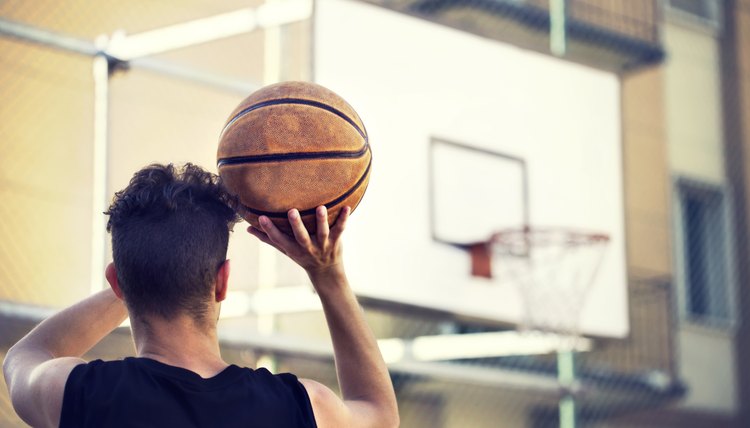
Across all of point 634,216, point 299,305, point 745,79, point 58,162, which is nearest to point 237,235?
point 299,305

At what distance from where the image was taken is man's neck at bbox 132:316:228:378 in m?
1.85

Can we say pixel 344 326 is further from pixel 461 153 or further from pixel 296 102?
pixel 461 153

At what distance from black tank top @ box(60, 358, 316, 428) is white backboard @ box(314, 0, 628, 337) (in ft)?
11.1

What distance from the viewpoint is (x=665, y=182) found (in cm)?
1028

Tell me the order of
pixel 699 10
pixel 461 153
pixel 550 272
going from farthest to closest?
pixel 699 10
pixel 550 272
pixel 461 153

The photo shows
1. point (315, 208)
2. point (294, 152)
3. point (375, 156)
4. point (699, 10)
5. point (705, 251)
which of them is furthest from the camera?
point (699, 10)

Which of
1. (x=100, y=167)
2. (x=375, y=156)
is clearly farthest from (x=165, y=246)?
(x=375, y=156)

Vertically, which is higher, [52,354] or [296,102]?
[296,102]

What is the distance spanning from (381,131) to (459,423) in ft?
11.8

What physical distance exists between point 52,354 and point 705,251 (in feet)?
31.7

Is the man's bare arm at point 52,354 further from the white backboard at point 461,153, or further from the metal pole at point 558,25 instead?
the metal pole at point 558,25

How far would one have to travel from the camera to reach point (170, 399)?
1785 mm

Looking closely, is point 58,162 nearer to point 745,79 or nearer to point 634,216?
point 634,216

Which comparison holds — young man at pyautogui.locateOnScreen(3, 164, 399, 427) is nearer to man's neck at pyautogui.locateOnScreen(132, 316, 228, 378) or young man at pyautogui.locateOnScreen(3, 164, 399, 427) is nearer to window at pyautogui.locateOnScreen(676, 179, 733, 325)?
man's neck at pyautogui.locateOnScreen(132, 316, 228, 378)
